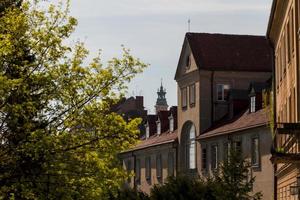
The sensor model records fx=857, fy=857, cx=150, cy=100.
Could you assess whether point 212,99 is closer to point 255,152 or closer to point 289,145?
point 255,152

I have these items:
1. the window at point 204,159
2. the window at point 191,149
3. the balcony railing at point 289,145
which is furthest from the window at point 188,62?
the balcony railing at point 289,145

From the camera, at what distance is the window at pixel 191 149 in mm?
63578

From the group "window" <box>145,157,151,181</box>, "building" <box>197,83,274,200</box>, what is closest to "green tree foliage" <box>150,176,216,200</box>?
"building" <box>197,83,274,200</box>

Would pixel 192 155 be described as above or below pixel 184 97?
below

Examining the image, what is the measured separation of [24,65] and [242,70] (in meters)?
39.6

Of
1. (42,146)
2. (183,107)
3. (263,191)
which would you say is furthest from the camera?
(183,107)

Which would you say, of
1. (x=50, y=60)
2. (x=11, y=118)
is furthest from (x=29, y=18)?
(x=11, y=118)

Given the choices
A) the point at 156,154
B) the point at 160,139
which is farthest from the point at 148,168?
the point at 160,139

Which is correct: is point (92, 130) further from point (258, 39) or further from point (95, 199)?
point (258, 39)

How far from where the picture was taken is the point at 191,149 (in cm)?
6456

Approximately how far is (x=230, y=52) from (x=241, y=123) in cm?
1249

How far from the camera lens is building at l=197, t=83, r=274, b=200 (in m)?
48.1

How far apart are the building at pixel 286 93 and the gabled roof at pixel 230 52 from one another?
17.1 meters

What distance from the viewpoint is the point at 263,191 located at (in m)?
48.6
